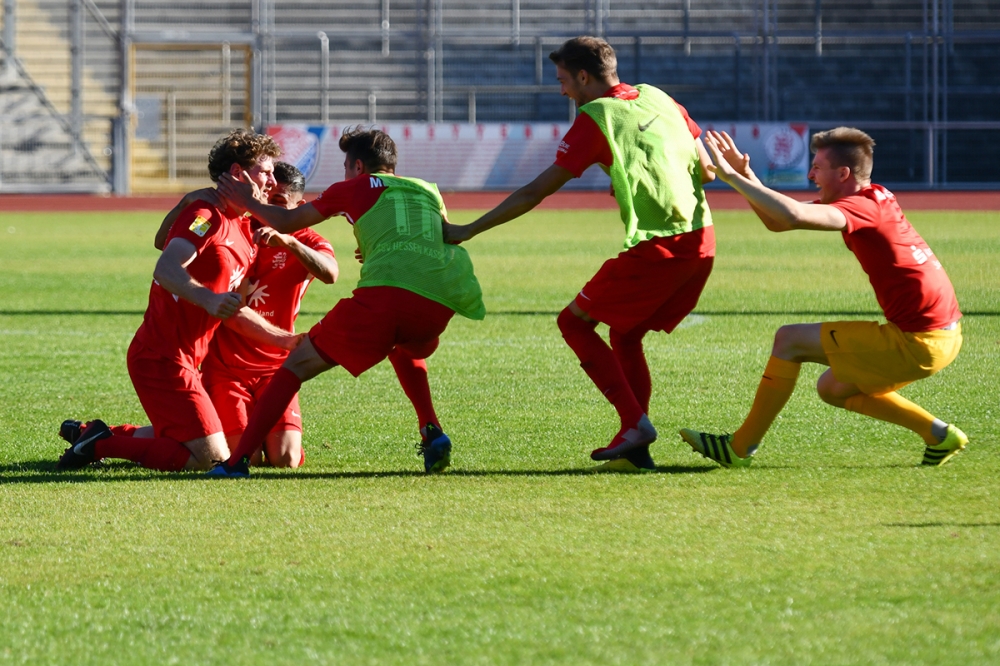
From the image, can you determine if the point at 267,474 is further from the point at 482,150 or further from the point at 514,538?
the point at 482,150

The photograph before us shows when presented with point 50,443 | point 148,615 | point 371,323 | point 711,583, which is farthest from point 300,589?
point 50,443

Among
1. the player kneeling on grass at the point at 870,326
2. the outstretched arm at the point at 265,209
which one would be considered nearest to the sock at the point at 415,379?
the outstretched arm at the point at 265,209

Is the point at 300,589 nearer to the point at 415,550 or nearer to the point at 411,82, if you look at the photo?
the point at 415,550

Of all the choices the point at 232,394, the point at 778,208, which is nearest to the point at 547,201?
the point at 232,394

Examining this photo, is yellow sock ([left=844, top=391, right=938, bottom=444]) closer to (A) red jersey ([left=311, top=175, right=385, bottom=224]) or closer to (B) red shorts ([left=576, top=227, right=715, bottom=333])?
(B) red shorts ([left=576, top=227, right=715, bottom=333])

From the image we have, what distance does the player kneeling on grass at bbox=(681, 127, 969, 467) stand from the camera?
17.1 ft

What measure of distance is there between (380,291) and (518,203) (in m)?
0.69

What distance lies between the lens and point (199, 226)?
5.58 m

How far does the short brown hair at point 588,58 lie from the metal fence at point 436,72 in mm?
28931

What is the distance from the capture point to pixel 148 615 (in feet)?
11.4

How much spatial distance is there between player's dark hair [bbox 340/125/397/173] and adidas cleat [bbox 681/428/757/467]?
1667mm

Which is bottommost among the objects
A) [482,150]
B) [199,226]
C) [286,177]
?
[199,226]

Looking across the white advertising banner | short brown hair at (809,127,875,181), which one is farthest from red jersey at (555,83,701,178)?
the white advertising banner

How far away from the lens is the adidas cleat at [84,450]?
565 cm
